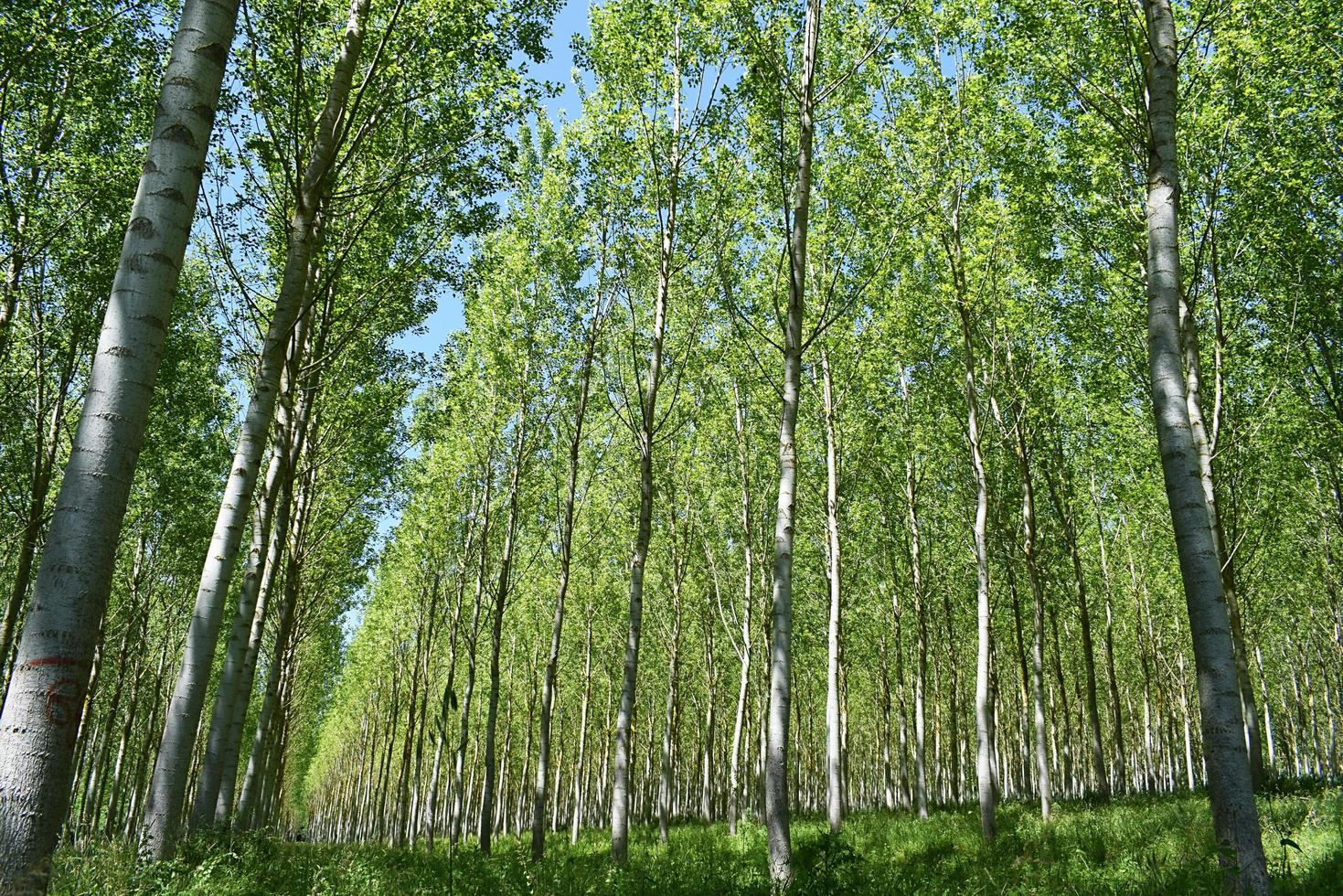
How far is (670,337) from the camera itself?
19125mm

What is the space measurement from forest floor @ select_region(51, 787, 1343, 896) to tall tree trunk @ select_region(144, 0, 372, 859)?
483 mm

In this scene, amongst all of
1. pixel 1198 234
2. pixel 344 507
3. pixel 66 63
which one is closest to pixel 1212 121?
pixel 1198 234

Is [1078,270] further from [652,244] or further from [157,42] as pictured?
[157,42]

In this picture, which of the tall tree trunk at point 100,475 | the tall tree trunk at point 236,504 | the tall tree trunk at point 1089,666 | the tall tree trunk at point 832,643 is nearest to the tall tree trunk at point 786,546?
the tall tree trunk at point 236,504

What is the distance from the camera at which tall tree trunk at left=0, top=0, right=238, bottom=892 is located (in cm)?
281

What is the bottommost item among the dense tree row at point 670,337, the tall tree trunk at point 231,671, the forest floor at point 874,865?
the forest floor at point 874,865

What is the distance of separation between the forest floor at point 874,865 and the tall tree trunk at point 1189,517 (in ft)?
2.45

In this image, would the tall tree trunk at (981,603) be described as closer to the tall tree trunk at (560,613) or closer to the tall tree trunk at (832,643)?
the tall tree trunk at (832,643)

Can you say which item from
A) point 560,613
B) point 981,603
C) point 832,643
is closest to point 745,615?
point 832,643

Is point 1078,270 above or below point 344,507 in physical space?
above

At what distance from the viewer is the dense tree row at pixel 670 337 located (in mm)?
6441

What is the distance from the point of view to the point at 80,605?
2.95 meters

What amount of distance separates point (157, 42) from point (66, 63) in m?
1.24

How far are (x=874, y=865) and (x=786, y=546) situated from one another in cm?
502
